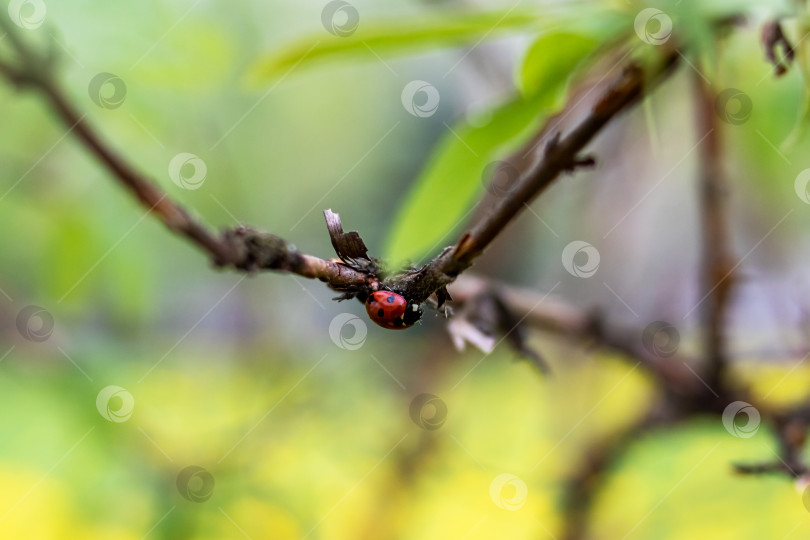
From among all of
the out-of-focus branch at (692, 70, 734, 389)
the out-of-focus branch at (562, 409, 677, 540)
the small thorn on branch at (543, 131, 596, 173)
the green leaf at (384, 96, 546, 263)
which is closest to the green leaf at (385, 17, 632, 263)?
the green leaf at (384, 96, 546, 263)

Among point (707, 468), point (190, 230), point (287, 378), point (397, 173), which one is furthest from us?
point (397, 173)

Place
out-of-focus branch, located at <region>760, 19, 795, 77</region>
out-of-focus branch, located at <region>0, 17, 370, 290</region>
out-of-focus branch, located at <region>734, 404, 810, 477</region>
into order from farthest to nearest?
1. out-of-focus branch, located at <region>734, 404, 810, 477</region>
2. out-of-focus branch, located at <region>760, 19, 795, 77</region>
3. out-of-focus branch, located at <region>0, 17, 370, 290</region>

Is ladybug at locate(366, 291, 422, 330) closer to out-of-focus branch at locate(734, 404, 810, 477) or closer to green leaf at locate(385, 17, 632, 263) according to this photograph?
green leaf at locate(385, 17, 632, 263)


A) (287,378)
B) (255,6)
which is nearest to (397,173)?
(255,6)

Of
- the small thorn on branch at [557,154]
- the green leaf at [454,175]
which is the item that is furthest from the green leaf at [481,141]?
the small thorn on branch at [557,154]

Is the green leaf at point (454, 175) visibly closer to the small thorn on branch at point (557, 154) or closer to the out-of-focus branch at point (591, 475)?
the small thorn on branch at point (557, 154)

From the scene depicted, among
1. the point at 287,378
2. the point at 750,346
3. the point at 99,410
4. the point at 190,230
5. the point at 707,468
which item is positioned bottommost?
the point at 99,410

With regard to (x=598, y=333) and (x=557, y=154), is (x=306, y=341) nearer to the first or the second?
(x=598, y=333)

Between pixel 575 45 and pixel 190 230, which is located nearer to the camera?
pixel 190 230

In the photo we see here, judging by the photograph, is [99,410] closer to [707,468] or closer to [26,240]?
[26,240]
